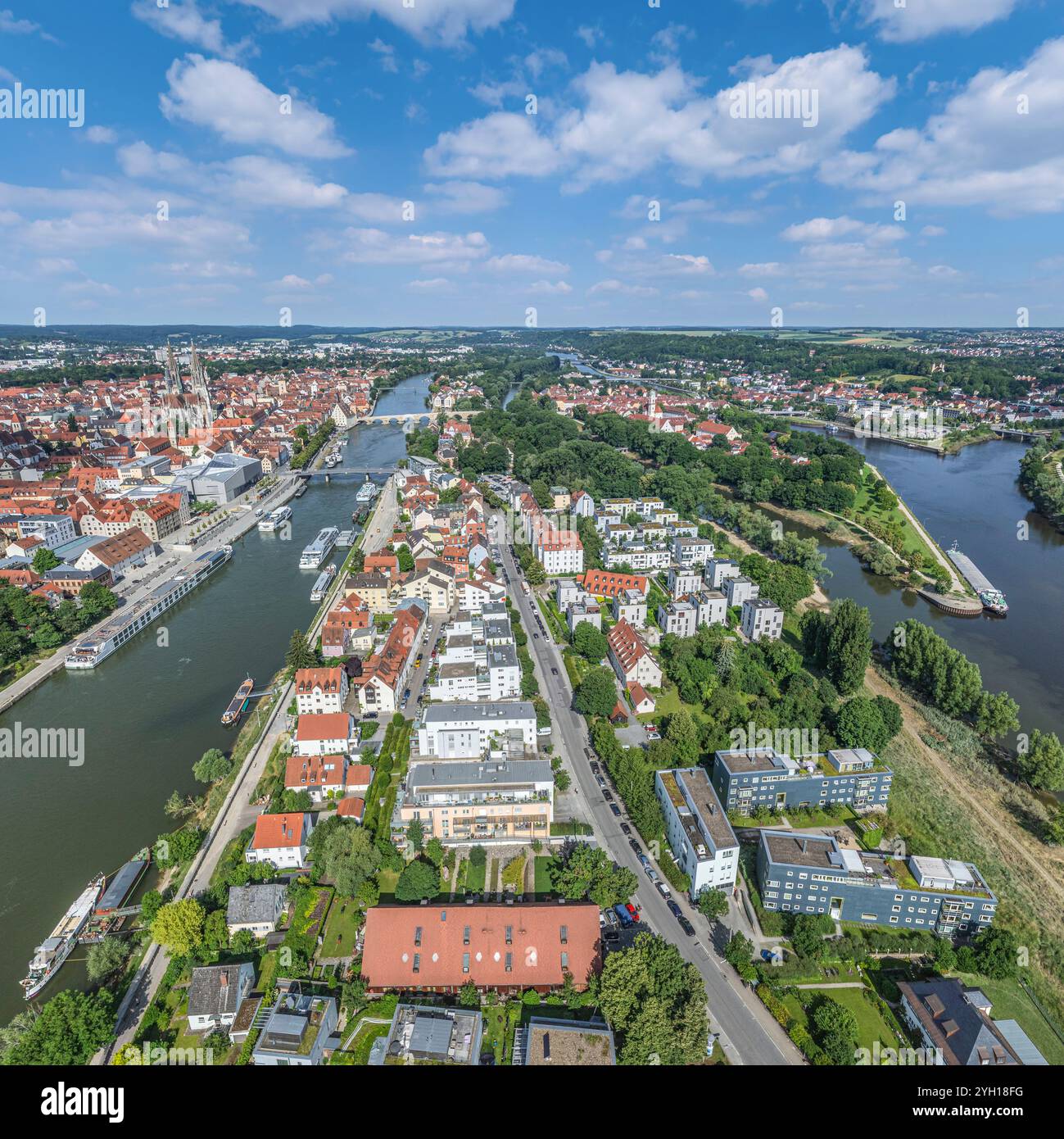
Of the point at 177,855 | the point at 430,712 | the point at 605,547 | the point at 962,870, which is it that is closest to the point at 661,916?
the point at 962,870

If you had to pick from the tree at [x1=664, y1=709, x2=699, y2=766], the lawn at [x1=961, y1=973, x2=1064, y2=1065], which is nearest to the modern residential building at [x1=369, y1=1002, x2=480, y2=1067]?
the tree at [x1=664, y1=709, x2=699, y2=766]

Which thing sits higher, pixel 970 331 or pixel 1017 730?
pixel 970 331

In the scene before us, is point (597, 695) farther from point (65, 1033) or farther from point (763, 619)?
point (65, 1033)

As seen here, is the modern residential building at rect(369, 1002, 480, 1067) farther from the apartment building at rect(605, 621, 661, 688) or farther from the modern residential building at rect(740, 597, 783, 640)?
the modern residential building at rect(740, 597, 783, 640)

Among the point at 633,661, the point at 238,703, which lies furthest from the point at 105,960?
the point at 633,661

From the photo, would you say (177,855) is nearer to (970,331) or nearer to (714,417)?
(714,417)
